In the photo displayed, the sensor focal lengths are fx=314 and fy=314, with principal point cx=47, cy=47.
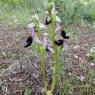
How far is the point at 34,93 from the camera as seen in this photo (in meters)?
2.43

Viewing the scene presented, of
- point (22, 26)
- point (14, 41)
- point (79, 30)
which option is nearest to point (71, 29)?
point (79, 30)

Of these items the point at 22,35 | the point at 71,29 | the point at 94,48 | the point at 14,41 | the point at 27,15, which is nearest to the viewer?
the point at 94,48

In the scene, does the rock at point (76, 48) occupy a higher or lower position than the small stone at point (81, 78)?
lower

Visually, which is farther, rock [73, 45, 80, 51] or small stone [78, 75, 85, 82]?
rock [73, 45, 80, 51]

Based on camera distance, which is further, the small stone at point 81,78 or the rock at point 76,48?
the rock at point 76,48

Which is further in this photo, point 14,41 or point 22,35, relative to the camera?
point 22,35

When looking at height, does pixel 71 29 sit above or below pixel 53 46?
below

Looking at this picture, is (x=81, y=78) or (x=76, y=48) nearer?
(x=81, y=78)

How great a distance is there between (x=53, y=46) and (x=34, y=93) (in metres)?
0.45

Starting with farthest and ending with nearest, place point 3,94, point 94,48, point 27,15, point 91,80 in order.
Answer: point 27,15 < point 94,48 < point 91,80 < point 3,94

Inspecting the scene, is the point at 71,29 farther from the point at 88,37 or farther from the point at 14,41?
the point at 14,41

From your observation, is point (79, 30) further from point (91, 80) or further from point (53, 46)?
point (53, 46)

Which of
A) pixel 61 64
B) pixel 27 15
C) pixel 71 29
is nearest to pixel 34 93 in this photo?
pixel 61 64

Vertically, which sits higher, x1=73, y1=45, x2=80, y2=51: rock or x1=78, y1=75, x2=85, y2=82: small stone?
x1=78, y1=75, x2=85, y2=82: small stone
